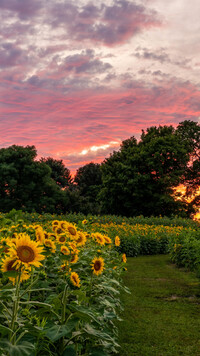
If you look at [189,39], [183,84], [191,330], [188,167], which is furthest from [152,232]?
[188,167]

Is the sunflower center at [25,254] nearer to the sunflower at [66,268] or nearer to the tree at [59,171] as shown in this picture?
the sunflower at [66,268]

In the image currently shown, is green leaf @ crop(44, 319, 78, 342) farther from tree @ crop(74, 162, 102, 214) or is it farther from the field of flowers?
tree @ crop(74, 162, 102, 214)

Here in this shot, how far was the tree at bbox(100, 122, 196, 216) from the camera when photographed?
32.8m

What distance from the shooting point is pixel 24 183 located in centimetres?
3456

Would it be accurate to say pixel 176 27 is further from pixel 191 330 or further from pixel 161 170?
pixel 161 170

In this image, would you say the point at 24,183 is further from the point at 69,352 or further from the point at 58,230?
the point at 69,352

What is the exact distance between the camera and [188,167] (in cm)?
4062

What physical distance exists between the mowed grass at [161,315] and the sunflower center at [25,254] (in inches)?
114

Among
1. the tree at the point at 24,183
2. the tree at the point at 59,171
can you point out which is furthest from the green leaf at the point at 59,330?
the tree at the point at 59,171

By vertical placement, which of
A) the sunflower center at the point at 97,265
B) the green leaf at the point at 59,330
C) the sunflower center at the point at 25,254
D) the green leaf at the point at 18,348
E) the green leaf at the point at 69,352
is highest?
the sunflower center at the point at 25,254

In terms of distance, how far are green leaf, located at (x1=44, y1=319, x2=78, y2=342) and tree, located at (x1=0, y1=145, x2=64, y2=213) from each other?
1231 inches

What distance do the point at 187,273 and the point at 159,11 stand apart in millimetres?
A: 7361

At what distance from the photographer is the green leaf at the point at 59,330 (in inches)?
79.0

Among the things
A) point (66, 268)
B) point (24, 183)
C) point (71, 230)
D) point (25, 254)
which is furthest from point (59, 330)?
point (24, 183)
